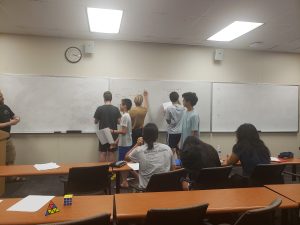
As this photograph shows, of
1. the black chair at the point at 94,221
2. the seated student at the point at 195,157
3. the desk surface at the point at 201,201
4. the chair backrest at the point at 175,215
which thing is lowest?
the desk surface at the point at 201,201

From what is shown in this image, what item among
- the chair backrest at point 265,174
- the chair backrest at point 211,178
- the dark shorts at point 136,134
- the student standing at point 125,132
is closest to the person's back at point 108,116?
the student standing at point 125,132

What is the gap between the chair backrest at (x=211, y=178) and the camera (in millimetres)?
2590

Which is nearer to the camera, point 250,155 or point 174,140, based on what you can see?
point 250,155

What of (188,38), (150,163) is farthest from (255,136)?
(188,38)

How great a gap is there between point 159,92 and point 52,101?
2.10 m

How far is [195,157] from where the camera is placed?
2.71m

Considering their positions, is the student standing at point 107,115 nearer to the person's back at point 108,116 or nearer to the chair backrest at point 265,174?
the person's back at point 108,116

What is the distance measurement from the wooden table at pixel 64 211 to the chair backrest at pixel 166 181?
0.43m

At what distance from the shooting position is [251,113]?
19.3 feet

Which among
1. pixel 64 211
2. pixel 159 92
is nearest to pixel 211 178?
pixel 64 211

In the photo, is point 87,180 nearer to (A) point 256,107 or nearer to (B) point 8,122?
(B) point 8,122

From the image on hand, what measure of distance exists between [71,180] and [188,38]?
11.3ft

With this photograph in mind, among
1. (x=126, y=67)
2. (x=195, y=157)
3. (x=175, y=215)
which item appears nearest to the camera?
(x=175, y=215)

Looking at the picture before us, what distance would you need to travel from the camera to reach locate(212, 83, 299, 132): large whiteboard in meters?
5.73
